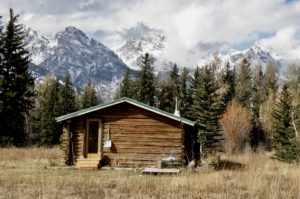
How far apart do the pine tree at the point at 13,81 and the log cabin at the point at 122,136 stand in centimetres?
1731

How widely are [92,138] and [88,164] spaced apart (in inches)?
63.1

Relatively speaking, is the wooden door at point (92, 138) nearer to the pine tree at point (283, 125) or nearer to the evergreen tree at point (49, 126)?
the pine tree at point (283, 125)

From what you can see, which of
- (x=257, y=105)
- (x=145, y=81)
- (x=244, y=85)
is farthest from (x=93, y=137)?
(x=244, y=85)

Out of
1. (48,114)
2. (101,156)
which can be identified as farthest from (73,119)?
(48,114)

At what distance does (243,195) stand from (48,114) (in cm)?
4880

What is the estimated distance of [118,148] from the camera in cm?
2377

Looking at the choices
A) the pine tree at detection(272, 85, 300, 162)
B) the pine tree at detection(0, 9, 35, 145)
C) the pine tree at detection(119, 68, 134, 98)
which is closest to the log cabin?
the pine tree at detection(272, 85, 300, 162)

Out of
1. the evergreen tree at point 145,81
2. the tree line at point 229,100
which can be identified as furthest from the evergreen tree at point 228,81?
the evergreen tree at point 145,81

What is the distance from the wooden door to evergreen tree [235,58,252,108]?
170ft

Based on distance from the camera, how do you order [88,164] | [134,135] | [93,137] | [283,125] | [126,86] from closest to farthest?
1. [88,164]
2. [134,135]
3. [93,137]
4. [283,125]
5. [126,86]

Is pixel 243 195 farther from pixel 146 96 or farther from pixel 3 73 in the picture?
pixel 146 96

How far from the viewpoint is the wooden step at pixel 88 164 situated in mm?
22891

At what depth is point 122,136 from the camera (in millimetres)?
23750

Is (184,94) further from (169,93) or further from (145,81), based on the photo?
(145,81)
